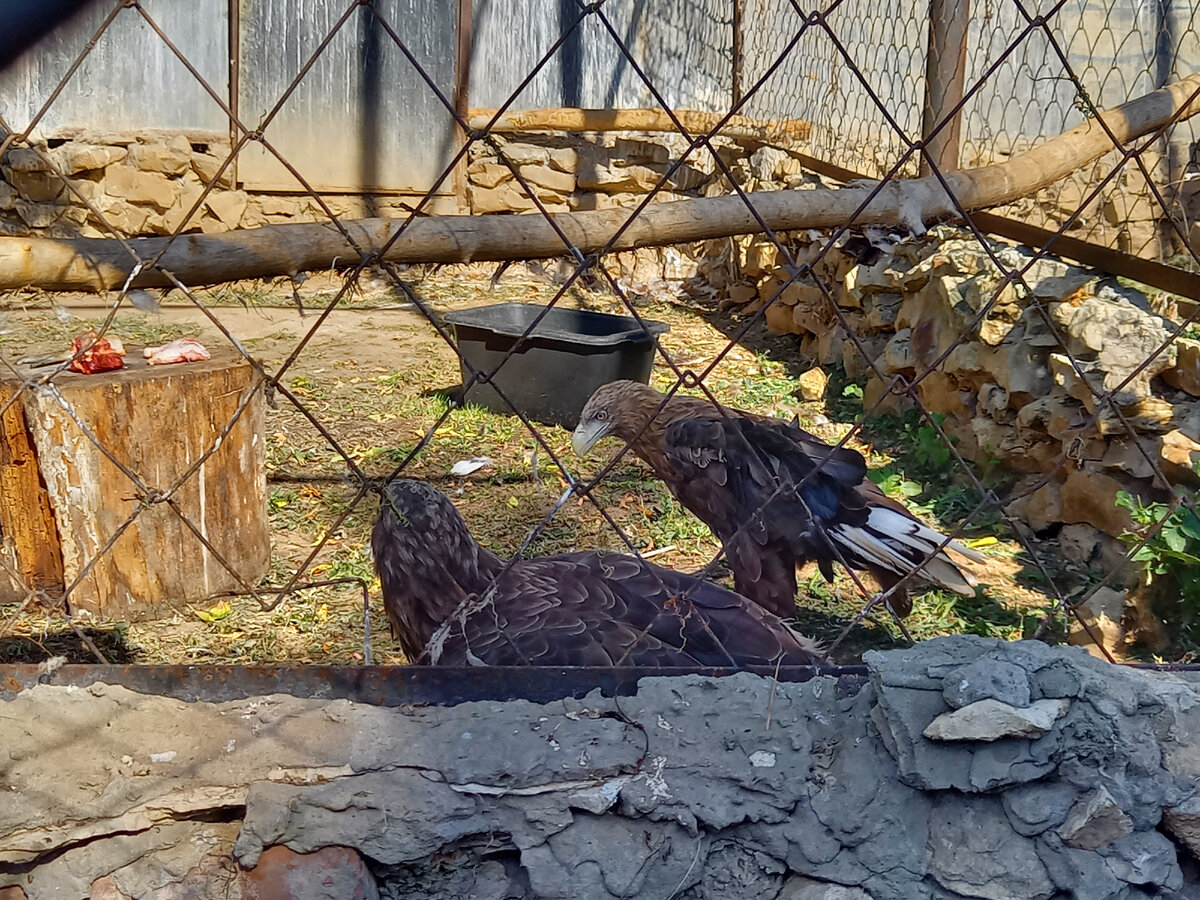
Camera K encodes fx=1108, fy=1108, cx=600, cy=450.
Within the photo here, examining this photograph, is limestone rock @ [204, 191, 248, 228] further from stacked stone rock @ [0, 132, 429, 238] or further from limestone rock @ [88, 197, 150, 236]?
limestone rock @ [88, 197, 150, 236]

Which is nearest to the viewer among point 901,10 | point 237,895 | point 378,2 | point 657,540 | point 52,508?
point 237,895

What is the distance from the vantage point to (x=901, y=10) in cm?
611

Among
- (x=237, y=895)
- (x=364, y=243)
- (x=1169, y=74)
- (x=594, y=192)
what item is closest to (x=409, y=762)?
(x=237, y=895)

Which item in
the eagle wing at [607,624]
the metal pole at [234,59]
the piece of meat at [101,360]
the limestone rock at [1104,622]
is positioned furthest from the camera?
the metal pole at [234,59]

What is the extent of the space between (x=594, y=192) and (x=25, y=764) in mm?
8523

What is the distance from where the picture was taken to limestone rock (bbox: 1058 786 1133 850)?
1587 mm

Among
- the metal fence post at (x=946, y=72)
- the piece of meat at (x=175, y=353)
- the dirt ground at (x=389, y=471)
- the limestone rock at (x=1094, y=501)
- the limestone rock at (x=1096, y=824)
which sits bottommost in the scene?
the dirt ground at (x=389, y=471)

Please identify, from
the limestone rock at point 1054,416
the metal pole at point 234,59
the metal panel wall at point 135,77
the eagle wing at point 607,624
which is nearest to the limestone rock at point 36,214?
Answer: the metal panel wall at point 135,77

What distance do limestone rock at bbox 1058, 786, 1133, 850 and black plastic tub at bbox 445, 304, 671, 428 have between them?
398 cm

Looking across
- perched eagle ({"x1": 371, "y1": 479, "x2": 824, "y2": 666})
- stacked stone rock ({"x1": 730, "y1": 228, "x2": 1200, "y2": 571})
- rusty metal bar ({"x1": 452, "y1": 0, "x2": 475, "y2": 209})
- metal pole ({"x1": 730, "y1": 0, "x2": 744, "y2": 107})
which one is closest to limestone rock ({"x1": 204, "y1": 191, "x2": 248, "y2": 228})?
rusty metal bar ({"x1": 452, "y1": 0, "x2": 475, "y2": 209})

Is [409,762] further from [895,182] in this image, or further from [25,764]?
[895,182]

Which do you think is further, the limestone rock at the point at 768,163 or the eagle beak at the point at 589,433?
the limestone rock at the point at 768,163

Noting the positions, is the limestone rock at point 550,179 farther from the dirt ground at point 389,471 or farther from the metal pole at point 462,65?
the dirt ground at point 389,471

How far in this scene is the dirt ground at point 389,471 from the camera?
348 cm
